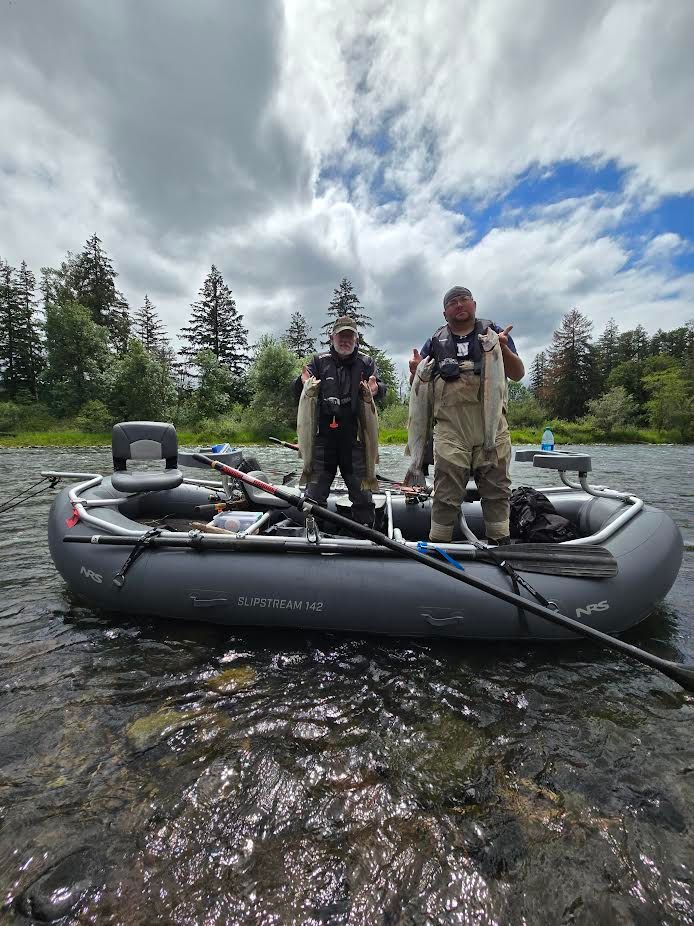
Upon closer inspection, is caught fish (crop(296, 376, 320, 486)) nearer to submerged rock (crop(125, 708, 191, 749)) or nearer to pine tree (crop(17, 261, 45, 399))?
submerged rock (crop(125, 708, 191, 749))

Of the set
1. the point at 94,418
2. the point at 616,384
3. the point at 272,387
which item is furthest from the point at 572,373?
the point at 94,418

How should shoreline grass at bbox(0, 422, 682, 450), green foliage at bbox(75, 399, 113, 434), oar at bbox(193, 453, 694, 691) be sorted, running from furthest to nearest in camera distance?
green foliage at bbox(75, 399, 113, 434), shoreline grass at bbox(0, 422, 682, 450), oar at bbox(193, 453, 694, 691)

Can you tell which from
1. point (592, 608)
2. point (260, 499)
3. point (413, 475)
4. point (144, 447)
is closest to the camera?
point (592, 608)

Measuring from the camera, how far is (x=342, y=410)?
4344 millimetres

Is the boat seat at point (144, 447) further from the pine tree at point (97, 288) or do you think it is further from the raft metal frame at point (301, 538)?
the pine tree at point (97, 288)

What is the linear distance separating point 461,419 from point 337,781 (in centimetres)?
290

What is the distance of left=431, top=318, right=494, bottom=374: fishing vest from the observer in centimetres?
381

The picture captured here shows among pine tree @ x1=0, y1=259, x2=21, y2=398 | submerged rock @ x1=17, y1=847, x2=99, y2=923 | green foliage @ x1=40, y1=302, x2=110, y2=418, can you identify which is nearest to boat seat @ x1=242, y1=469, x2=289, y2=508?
submerged rock @ x1=17, y1=847, x2=99, y2=923

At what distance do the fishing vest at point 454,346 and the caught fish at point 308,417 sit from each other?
122 centimetres

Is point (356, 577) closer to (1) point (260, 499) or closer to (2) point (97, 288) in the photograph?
(1) point (260, 499)

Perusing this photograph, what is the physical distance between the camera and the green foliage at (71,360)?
3531 centimetres

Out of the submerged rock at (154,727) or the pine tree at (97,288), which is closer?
the submerged rock at (154,727)

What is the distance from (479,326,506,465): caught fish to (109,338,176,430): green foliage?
34980mm

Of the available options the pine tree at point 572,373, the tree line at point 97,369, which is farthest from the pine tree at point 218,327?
the pine tree at point 572,373
